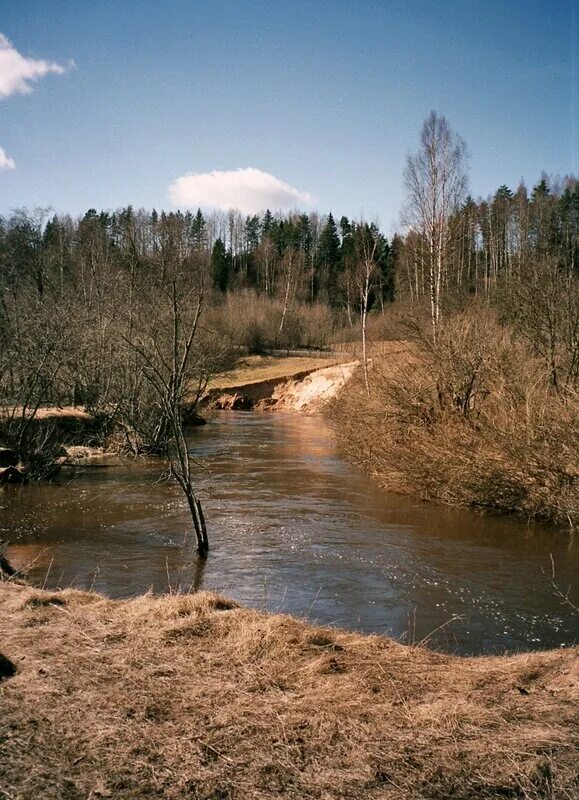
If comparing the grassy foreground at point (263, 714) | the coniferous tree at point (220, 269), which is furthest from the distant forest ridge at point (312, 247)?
the grassy foreground at point (263, 714)

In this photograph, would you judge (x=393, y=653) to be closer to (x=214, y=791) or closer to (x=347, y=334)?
(x=214, y=791)

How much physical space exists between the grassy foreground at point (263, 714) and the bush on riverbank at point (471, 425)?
713 centimetres

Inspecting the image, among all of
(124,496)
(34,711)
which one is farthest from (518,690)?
(124,496)

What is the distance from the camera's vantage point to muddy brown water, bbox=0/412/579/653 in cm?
887

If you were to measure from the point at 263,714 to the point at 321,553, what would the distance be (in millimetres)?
7044

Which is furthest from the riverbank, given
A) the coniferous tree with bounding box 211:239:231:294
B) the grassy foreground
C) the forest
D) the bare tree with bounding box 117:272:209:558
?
the grassy foreground

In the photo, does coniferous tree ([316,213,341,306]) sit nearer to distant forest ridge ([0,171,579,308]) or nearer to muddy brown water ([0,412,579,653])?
distant forest ridge ([0,171,579,308])

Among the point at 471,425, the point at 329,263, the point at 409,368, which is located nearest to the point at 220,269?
the point at 329,263

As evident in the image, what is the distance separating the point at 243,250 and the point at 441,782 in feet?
272

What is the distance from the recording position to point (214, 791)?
3.80m

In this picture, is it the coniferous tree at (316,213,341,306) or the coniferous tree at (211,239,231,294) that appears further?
the coniferous tree at (316,213,341,306)

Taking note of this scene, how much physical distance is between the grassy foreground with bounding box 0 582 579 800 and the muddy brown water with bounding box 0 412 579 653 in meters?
2.17

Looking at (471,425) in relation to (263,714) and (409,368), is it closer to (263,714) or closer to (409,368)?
(409,368)

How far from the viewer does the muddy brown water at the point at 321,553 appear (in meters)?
8.87
